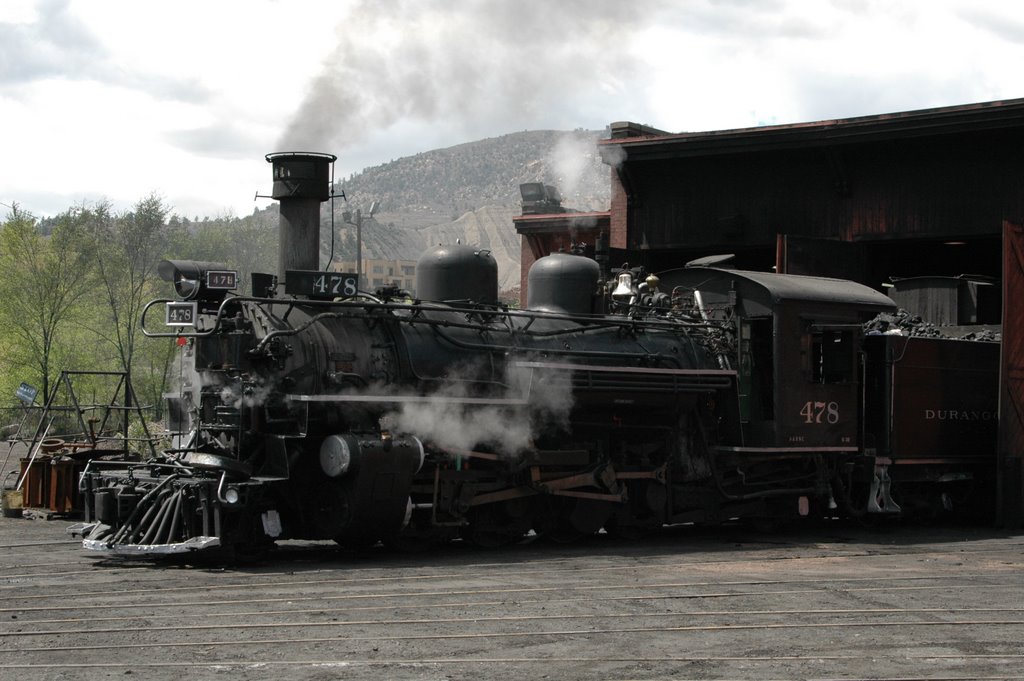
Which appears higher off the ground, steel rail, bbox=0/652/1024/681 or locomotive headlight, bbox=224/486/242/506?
locomotive headlight, bbox=224/486/242/506

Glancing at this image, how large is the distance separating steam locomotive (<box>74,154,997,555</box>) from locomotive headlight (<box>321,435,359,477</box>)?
5cm

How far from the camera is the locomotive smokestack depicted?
12469 millimetres

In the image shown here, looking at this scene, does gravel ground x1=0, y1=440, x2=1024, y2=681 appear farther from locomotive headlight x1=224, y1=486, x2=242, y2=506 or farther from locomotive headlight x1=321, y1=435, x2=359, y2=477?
locomotive headlight x1=321, y1=435, x2=359, y2=477

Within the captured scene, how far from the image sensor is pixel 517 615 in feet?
27.9

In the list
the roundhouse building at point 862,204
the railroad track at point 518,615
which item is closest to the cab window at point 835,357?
the roundhouse building at point 862,204

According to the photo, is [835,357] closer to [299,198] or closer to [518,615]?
[299,198]

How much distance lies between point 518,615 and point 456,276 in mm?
5339

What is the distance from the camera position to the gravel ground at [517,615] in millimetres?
6832

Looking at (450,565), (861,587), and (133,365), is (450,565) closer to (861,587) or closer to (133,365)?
(861,587)

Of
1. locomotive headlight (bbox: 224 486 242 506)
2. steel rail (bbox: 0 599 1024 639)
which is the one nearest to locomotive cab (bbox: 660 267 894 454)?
steel rail (bbox: 0 599 1024 639)

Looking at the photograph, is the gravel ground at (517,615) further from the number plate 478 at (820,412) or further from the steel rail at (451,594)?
the number plate 478 at (820,412)

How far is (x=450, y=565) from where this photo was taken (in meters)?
11.2

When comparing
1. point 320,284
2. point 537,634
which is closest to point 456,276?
point 320,284

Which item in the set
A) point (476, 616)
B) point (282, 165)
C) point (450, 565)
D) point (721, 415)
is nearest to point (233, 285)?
point (282, 165)
